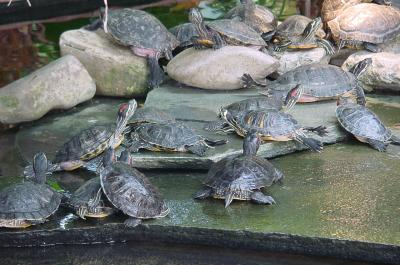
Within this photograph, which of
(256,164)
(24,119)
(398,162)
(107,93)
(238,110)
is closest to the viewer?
(256,164)

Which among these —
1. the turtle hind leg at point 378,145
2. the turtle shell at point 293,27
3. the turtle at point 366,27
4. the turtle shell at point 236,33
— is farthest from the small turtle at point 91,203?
the turtle at point 366,27

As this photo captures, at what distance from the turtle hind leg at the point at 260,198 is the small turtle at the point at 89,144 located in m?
1.30

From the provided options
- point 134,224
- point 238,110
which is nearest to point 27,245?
point 134,224

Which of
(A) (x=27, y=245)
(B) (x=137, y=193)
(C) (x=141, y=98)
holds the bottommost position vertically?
(C) (x=141, y=98)

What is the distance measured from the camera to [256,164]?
5266mm

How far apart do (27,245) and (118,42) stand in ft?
11.0

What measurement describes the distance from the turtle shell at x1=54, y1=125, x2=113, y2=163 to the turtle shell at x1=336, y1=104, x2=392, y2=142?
74.4 inches

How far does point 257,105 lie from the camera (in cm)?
628

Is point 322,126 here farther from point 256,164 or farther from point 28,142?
point 28,142

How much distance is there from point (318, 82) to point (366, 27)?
1.62 meters

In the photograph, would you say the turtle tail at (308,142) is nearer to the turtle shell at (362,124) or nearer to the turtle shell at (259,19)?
the turtle shell at (362,124)

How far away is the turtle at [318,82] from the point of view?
6840mm

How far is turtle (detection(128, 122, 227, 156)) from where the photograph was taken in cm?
581

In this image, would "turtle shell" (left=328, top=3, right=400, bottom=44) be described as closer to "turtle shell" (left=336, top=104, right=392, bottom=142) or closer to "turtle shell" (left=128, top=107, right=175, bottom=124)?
"turtle shell" (left=336, top=104, right=392, bottom=142)
